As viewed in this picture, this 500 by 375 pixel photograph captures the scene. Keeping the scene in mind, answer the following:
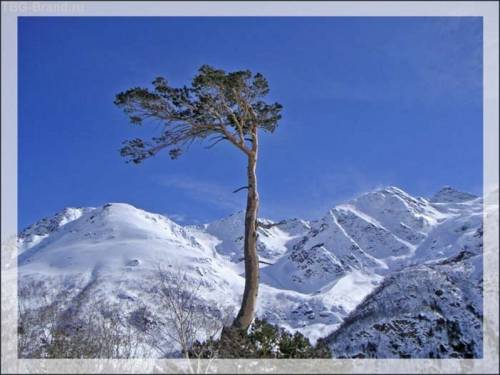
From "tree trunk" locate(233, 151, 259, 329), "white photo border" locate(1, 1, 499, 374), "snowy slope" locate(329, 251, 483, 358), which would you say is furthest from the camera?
"tree trunk" locate(233, 151, 259, 329)

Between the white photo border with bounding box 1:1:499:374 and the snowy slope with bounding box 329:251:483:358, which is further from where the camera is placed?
the snowy slope with bounding box 329:251:483:358

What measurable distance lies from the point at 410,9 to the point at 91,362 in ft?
18.9

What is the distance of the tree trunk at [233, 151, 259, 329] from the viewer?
28.3ft

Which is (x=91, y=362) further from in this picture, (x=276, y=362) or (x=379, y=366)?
(x=379, y=366)

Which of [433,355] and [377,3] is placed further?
[433,355]

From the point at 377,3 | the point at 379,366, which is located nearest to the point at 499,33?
the point at 377,3

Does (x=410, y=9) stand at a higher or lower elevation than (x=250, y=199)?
higher

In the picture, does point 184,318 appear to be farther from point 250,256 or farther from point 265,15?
point 265,15

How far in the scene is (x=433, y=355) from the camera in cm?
748

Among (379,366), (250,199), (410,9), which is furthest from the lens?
(250,199)

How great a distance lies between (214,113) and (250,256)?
249 cm

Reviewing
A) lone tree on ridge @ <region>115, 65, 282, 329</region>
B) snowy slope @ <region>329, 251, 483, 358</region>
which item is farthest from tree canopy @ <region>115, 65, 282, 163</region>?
snowy slope @ <region>329, 251, 483, 358</region>

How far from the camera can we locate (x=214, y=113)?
976 cm

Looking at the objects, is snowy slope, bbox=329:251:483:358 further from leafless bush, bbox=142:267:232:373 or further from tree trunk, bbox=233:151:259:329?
leafless bush, bbox=142:267:232:373
